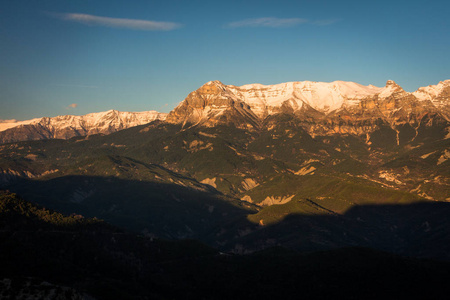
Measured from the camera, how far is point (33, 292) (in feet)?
512

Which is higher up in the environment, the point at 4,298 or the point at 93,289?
the point at 4,298

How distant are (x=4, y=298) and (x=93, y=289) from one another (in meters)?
51.2

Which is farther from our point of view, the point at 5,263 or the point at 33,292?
the point at 5,263

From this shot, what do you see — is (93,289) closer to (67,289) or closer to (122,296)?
(122,296)

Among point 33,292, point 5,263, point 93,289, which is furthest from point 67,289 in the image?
point 5,263

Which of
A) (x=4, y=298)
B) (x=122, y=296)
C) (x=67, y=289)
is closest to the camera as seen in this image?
(x=4, y=298)

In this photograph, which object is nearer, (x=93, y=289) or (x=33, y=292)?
(x=33, y=292)

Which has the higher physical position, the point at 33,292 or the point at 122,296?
the point at 33,292

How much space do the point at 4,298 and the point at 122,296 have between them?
5455cm

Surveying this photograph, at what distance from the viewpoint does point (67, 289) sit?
168 meters

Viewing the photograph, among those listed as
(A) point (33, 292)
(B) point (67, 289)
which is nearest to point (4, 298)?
(A) point (33, 292)

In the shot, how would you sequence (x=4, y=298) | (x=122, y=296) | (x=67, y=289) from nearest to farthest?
(x=4, y=298)
(x=67, y=289)
(x=122, y=296)

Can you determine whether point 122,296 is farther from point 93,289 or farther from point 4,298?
point 4,298

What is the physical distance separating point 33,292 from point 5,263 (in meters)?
49.0
